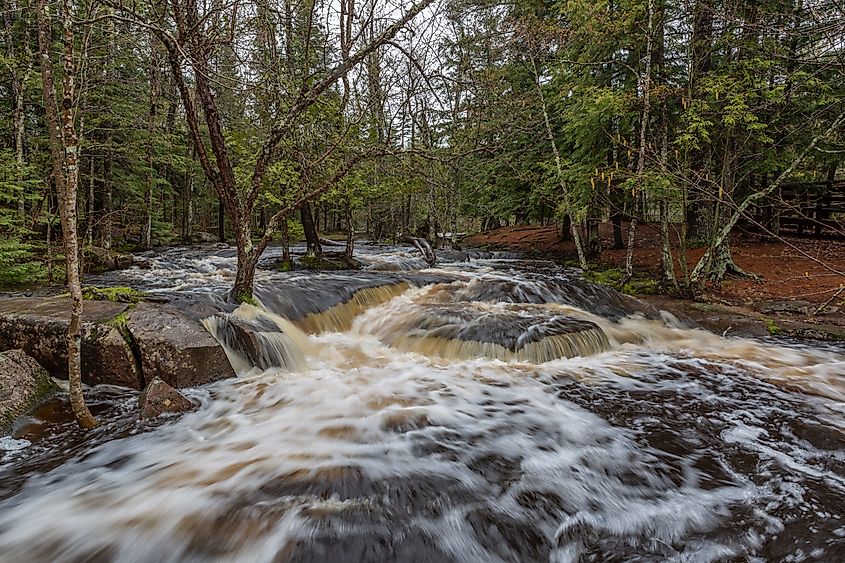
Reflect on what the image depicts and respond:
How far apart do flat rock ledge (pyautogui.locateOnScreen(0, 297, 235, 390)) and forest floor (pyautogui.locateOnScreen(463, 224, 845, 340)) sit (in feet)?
19.2

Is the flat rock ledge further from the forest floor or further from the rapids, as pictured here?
the forest floor

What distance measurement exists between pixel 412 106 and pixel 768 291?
30.2 feet

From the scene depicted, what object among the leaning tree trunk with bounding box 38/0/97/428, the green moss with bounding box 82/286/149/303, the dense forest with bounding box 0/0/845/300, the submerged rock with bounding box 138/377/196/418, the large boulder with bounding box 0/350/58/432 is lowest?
the submerged rock with bounding box 138/377/196/418

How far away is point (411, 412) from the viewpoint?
472 centimetres

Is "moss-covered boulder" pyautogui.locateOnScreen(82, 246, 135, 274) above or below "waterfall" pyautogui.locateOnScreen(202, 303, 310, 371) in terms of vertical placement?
above

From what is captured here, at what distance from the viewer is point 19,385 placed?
13.7 feet

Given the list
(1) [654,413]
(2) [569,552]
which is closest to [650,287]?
(1) [654,413]

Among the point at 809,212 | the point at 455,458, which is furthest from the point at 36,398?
the point at 809,212

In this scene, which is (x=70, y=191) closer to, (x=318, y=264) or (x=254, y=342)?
(x=254, y=342)

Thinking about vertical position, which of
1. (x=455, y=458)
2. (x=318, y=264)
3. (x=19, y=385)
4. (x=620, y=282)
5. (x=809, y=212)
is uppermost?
(x=809, y=212)

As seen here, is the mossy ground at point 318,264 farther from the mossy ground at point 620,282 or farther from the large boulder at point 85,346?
the large boulder at point 85,346

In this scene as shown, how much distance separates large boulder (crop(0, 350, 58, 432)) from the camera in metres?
3.93

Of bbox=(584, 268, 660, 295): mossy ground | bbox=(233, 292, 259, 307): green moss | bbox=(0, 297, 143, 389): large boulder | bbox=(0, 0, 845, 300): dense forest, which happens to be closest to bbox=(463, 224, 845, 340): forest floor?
bbox=(584, 268, 660, 295): mossy ground

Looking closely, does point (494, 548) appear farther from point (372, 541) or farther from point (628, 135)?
point (628, 135)
